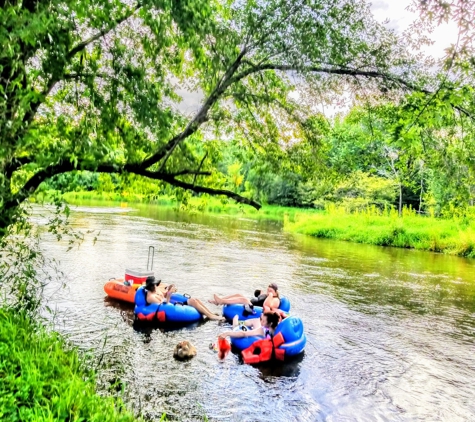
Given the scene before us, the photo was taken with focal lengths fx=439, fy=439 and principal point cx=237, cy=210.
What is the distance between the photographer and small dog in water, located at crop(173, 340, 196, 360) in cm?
731

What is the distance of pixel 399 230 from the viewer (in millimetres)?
24859

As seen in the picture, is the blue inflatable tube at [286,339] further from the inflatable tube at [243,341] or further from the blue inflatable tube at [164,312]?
the blue inflatable tube at [164,312]

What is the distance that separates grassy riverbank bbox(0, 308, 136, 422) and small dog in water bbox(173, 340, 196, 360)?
2114 mm

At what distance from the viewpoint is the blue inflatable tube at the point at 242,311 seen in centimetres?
928

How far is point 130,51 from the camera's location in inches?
205

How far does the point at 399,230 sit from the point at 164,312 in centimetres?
1909

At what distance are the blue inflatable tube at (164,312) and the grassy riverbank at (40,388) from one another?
11.8 ft

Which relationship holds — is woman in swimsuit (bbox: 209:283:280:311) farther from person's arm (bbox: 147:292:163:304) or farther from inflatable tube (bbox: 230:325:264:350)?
person's arm (bbox: 147:292:163:304)

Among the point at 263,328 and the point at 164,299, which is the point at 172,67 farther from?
the point at 164,299

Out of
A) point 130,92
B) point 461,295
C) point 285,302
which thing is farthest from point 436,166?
point 461,295

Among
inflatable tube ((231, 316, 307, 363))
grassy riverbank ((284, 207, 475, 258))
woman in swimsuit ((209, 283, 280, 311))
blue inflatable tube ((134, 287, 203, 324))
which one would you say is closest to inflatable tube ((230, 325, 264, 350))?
inflatable tube ((231, 316, 307, 363))

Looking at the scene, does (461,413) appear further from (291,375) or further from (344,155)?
(344,155)

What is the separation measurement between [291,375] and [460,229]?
64.0ft

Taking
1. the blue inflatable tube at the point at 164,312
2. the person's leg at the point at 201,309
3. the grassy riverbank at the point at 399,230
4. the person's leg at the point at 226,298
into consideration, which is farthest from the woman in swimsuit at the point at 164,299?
the grassy riverbank at the point at 399,230
